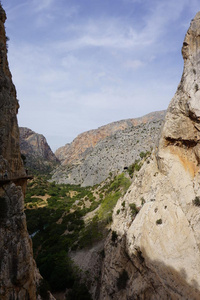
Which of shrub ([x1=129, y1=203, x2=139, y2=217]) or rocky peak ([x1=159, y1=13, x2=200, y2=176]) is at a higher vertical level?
rocky peak ([x1=159, y1=13, x2=200, y2=176])

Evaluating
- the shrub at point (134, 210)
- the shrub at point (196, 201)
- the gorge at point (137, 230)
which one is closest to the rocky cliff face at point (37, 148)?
the gorge at point (137, 230)

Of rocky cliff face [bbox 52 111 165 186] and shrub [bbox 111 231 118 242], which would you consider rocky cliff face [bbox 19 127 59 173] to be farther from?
shrub [bbox 111 231 118 242]

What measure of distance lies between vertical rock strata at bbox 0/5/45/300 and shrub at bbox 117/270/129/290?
8.65 meters

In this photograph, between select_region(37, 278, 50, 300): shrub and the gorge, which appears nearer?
the gorge

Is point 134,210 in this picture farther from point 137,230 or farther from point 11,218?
point 11,218

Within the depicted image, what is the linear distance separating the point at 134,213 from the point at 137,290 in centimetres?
665

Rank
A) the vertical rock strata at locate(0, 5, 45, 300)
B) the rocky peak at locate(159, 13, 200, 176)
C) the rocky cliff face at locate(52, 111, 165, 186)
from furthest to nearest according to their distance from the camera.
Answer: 1. the rocky cliff face at locate(52, 111, 165, 186)
2. the rocky peak at locate(159, 13, 200, 176)
3. the vertical rock strata at locate(0, 5, 45, 300)

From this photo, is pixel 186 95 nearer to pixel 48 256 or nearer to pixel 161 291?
pixel 161 291

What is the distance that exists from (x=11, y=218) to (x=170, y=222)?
1243 cm

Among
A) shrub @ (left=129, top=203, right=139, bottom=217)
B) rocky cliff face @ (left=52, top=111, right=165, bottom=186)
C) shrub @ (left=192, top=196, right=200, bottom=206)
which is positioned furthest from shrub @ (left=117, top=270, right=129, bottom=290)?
rocky cliff face @ (left=52, top=111, right=165, bottom=186)

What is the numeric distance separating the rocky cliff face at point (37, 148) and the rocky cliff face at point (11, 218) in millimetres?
123848

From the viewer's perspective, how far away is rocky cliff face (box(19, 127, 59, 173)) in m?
142

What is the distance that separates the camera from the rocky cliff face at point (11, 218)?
10.6 meters

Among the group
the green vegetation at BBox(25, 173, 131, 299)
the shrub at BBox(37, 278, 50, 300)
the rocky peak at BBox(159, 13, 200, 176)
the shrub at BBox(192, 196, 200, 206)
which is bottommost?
the green vegetation at BBox(25, 173, 131, 299)
